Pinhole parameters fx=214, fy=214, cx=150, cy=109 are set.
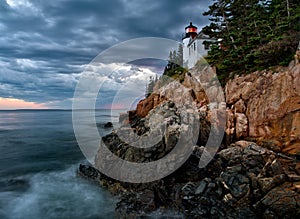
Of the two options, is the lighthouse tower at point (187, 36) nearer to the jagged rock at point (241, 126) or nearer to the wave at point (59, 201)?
the jagged rock at point (241, 126)

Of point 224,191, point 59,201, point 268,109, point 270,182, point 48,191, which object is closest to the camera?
point 270,182

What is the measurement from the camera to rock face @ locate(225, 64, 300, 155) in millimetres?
12375

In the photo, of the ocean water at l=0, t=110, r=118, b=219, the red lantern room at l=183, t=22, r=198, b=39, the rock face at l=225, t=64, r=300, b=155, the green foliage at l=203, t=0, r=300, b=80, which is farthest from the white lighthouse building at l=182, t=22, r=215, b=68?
the ocean water at l=0, t=110, r=118, b=219

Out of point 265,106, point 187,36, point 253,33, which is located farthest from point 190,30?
point 265,106

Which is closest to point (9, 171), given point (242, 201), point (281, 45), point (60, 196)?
point (60, 196)

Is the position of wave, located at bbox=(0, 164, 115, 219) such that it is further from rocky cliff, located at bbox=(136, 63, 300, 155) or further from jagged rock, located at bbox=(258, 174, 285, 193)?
rocky cliff, located at bbox=(136, 63, 300, 155)

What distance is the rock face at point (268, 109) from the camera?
40.6 ft

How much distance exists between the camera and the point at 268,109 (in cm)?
1343

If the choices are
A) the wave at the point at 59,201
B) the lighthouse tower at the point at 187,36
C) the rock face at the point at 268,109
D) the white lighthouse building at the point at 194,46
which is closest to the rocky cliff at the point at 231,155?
the rock face at the point at 268,109

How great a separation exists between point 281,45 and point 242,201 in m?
11.6

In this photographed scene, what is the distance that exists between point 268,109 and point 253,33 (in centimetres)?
812

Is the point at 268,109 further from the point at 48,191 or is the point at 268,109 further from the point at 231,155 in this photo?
the point at 48,191

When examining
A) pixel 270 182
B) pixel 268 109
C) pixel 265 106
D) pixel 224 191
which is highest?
pixel 265 106

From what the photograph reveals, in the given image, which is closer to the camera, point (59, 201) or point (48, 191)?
point (59, 201)
